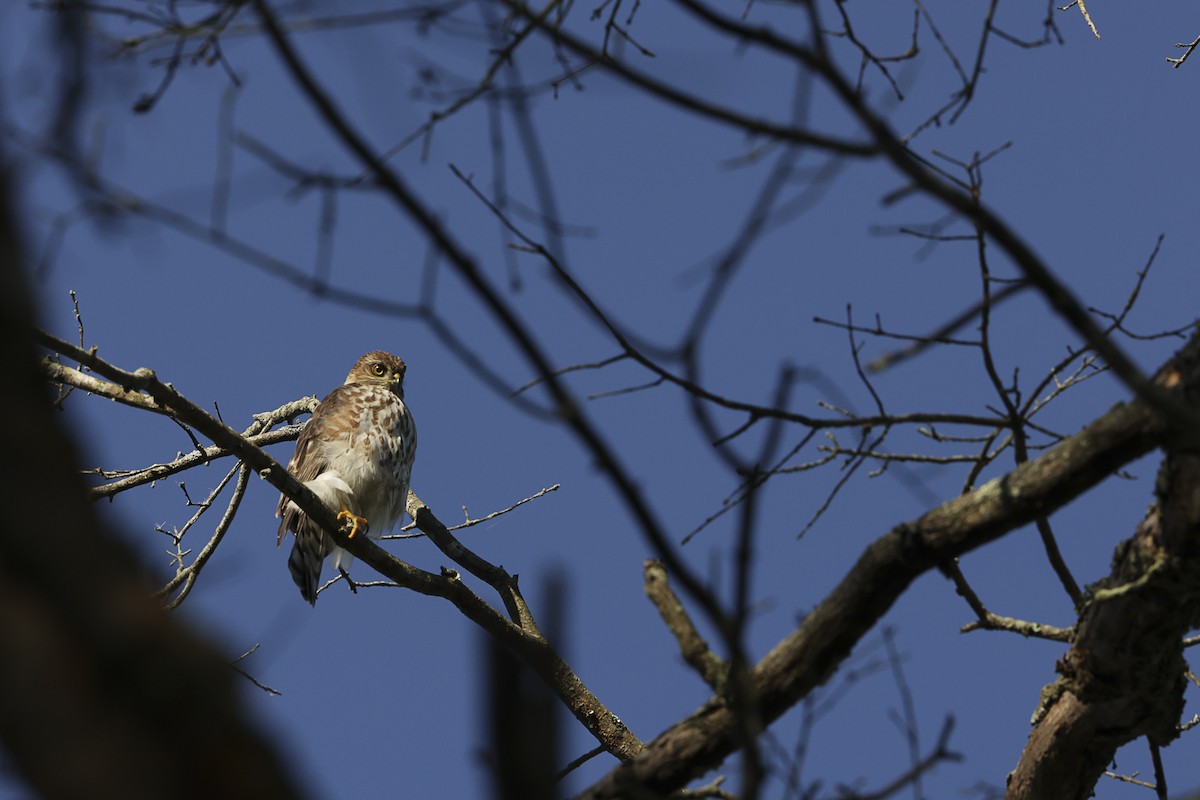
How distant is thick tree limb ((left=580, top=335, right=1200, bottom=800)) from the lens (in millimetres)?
2492

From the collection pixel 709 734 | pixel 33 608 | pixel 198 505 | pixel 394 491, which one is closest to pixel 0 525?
pixel 33 608

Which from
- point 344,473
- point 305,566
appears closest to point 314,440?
point 344,473

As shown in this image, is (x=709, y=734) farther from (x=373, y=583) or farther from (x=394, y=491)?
(x=394, y=491)

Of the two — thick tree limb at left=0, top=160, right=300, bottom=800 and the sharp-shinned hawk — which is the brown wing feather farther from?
thick tree limb at left=0, top=160, right=300, bottom=800

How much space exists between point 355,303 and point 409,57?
128cm

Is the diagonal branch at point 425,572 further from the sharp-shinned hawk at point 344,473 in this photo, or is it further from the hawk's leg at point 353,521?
the sharp-shinned hawk at point 344,473

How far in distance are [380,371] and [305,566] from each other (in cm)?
178

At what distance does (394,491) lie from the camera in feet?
22.5

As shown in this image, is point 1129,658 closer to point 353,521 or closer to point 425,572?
point 425,572

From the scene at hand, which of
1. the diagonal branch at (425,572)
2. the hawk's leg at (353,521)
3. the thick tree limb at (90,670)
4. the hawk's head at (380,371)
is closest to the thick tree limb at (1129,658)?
the diagonal branch at (425,572)

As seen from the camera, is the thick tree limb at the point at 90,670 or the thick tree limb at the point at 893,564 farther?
the thick tree limb at the point at 893,564

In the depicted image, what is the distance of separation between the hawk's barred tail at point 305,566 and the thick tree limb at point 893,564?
164 inches

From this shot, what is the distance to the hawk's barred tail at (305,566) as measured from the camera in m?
6.43

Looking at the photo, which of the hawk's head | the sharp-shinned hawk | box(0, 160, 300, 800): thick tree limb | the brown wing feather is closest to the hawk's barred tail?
the sharp-shinned hawk
